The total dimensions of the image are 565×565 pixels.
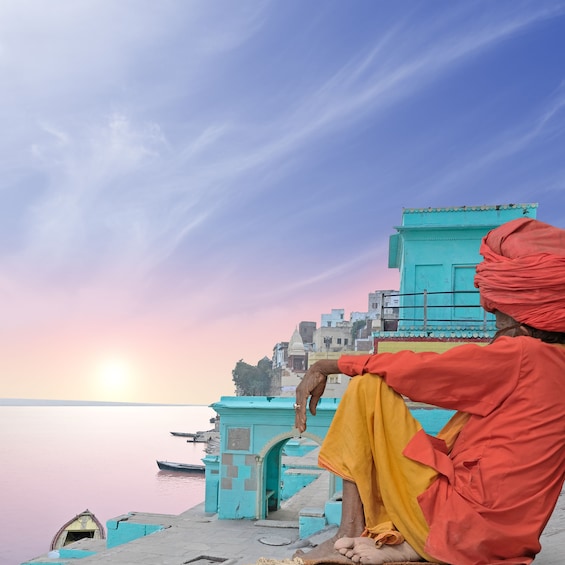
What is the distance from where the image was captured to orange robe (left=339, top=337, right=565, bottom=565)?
248 cm

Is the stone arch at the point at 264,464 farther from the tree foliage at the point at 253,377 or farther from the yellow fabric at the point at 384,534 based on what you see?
the tree foliage at the point at 253,377

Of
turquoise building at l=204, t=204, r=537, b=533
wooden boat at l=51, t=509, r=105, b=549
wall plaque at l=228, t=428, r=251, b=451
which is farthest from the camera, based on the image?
wooden boat at l=51, t=509, r=105, b=549

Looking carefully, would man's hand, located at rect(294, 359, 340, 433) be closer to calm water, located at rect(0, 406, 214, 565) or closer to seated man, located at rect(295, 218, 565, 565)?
seated man, located at rect(295, 218, 565, 565)

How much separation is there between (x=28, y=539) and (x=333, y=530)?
29786mm

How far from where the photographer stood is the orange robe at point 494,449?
2.48m

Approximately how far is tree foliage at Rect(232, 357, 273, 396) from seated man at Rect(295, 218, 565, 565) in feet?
221

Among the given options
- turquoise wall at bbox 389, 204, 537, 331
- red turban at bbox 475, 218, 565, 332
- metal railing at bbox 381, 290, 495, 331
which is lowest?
red turban at bbox 475, 218, 565, 332

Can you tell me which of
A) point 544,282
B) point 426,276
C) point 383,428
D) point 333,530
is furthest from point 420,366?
point 426,276

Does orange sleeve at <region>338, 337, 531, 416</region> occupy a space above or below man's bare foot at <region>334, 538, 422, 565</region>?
above

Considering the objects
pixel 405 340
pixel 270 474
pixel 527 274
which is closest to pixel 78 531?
pixel 270 474

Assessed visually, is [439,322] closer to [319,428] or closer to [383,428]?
[319,428]

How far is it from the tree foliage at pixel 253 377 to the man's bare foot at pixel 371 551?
221ft

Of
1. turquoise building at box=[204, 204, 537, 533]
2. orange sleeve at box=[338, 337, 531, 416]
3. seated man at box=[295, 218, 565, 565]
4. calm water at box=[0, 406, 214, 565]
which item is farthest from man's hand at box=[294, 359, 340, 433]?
calm water at box=[0, 406, 214, 565]

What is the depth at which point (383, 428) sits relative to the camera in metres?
2.58
